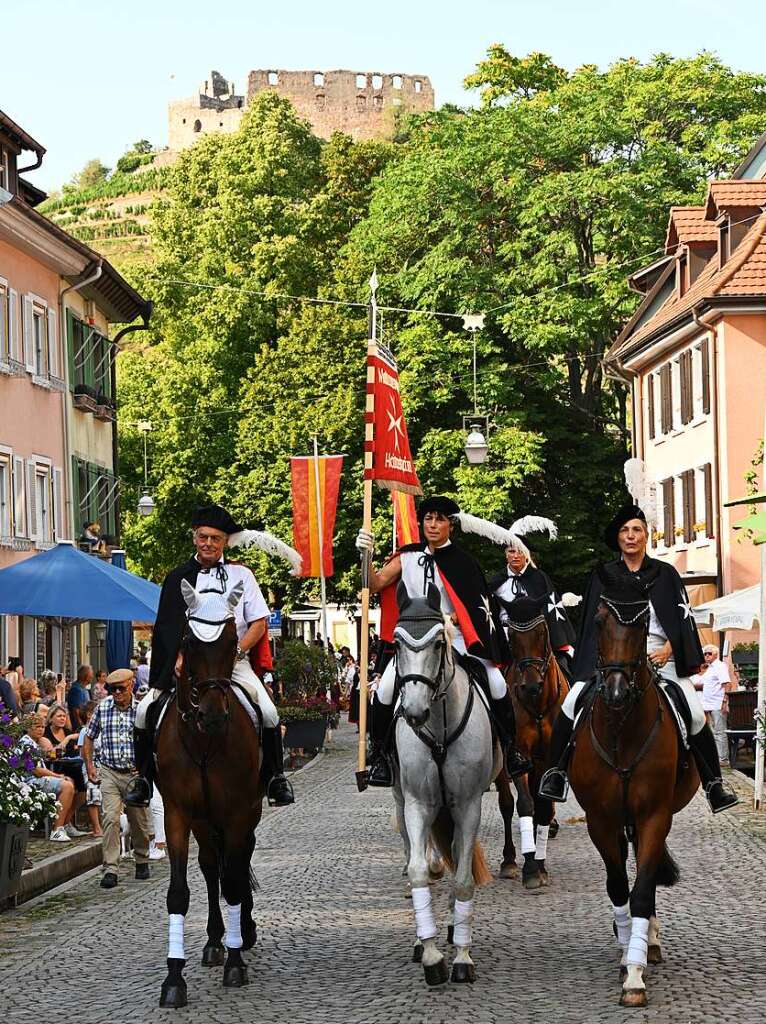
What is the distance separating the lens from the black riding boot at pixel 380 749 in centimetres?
1088

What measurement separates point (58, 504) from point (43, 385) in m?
2.88

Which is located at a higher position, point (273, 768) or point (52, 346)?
point (52, 346)

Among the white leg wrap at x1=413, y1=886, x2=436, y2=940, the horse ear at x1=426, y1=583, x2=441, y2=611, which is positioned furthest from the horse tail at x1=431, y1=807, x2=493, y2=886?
the horse ear at x1=426, y1=583, x2=441, y2=611

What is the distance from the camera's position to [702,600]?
4525 cm

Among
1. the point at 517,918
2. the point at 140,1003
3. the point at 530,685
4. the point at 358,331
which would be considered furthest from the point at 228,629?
the point at 358,331

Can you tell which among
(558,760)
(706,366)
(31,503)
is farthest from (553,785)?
(706,366)

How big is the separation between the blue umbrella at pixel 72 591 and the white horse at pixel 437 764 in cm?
1074

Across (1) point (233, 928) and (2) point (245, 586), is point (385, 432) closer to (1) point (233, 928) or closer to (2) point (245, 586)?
(2) point (245, 586)

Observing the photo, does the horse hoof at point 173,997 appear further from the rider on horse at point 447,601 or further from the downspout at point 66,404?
the downspout at point 66,404

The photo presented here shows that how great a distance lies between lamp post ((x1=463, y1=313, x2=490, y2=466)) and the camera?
36969 mm

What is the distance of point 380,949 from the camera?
11.2 meters

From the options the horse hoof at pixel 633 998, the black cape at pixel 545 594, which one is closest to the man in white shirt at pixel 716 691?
the black cape at pixel 545 594

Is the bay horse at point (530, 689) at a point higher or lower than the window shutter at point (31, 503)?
lower

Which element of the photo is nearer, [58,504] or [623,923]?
[623,923]
